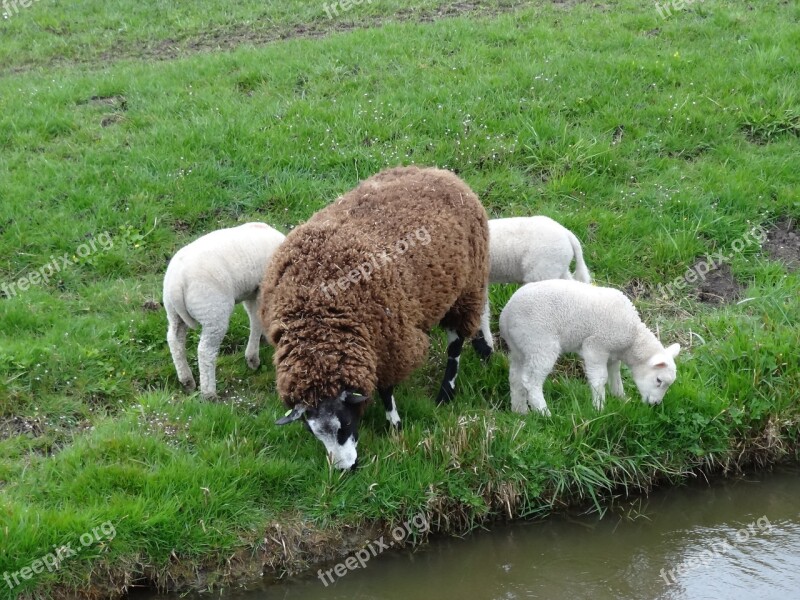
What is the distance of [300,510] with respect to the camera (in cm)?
602

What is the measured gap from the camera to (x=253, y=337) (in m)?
7.48

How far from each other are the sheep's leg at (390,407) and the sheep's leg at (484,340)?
4.36 feet

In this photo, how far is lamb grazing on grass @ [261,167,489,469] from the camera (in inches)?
232

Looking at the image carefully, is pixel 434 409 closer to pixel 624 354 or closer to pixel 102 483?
pixel 624 354

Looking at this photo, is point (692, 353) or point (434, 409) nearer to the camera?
point (434, 409)

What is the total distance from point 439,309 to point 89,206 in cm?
468

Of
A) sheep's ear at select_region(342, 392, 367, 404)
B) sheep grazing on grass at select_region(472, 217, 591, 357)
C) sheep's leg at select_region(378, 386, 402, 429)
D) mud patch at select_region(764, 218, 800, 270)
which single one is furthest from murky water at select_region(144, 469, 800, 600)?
mud patch at select_region(764, 218, 800, 270)

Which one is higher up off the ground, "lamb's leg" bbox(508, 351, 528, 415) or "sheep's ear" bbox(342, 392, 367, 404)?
"sheep's ear" bbox(342, 392, 367, 404)

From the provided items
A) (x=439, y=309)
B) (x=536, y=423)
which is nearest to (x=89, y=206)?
(x=439, y=309)

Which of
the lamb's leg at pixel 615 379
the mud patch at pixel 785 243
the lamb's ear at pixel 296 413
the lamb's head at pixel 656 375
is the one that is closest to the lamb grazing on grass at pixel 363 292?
the lamb's ear at pixel 296 413

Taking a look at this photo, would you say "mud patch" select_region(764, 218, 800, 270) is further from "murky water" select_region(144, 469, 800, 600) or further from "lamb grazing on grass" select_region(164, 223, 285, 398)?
"lamb grazing on grass" select_region(164, 223, 285, 398)

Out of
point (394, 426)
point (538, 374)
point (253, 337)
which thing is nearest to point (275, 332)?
point (394, 426)

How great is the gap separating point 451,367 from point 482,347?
629mm

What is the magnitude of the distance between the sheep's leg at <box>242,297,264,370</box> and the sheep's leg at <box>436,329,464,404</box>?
1609 millimetres
